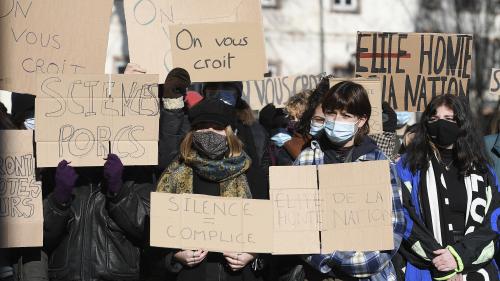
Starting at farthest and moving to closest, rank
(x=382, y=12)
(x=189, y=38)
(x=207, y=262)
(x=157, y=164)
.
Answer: (x=382, y=12), (x=189, y=38), (x=157, y=164), (x=207, y=262)

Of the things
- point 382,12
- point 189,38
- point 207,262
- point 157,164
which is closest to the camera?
point 207,262

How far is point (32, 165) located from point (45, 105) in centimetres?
37

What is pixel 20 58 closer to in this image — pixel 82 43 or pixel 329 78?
pixel 82 43

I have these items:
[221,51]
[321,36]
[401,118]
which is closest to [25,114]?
[221,51]

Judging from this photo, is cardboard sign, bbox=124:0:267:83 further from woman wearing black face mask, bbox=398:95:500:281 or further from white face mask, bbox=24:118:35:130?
woman wearing black face mask, bbox=398:95:500:281

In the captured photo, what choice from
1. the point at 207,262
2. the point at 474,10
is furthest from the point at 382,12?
the point at 207,262

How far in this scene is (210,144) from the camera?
5.08 metres

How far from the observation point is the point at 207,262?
511cm

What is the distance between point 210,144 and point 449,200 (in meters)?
1.57

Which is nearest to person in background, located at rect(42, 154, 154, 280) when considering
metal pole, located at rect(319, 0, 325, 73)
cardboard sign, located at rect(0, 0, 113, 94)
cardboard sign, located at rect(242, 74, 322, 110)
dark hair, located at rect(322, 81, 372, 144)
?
cardboard sign, located at rect(0, 0, 113, 94)

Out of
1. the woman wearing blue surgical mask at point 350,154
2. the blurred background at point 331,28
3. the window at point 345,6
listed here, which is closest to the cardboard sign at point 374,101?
the woman wearing blue surgical mask at point 350,154

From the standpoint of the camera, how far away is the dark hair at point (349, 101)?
5.06 metres

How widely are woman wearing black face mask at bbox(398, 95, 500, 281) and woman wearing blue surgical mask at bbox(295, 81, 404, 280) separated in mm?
543

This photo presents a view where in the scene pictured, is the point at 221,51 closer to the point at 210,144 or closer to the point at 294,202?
the point at 210,144
